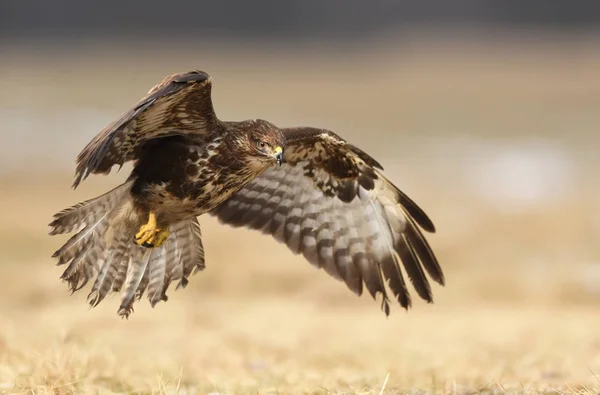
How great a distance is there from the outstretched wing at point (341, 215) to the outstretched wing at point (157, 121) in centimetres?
96

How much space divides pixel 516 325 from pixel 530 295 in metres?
2.21

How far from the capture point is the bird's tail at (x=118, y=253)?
7.69m

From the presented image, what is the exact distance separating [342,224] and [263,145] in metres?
1.23

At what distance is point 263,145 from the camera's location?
7695 millimetres

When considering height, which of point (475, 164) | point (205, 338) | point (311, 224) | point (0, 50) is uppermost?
point (0, 50)

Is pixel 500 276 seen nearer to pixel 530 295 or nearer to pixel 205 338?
pixel 530 295

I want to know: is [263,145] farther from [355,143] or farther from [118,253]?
[355,143]

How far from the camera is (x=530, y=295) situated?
12.9 metres

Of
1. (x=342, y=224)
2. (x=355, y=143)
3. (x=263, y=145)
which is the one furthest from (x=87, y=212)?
(x=355, y=143)

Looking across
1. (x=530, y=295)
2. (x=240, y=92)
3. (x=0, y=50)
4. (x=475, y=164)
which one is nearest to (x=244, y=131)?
(x=530, y=295)

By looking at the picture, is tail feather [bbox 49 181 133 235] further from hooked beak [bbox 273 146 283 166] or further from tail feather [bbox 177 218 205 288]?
hooked beak [bbox 273 146 283 166]

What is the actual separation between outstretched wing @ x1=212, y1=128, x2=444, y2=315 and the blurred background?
669 millimetres

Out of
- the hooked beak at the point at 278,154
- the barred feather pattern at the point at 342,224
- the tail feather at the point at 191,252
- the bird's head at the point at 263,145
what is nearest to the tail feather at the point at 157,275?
the tail feather at the point at 191,252

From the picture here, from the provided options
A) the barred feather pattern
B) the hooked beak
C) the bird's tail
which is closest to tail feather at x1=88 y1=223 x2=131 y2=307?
the bird's tail
